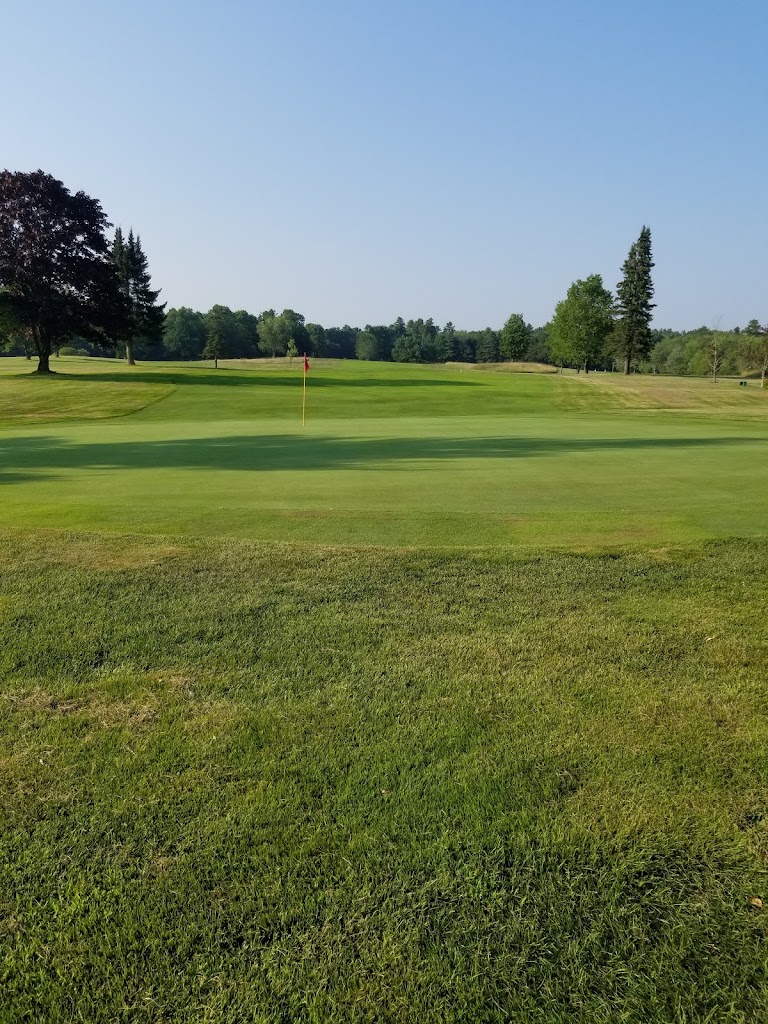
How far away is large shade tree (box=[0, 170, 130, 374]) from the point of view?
148ft

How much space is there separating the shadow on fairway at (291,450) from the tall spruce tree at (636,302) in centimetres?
6234

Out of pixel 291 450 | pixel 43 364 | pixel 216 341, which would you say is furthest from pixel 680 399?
pixel 216 341

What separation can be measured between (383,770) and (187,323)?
122 metres

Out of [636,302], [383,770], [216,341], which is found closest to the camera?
[383,770]

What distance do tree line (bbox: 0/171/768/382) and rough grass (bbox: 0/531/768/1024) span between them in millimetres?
47377

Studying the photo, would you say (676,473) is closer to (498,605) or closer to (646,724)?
(498,605)

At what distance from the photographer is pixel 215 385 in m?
44.0

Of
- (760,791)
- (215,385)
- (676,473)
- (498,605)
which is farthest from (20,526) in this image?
(215,385)

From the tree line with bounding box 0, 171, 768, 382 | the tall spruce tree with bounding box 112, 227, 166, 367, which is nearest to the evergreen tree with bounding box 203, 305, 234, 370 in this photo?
the tree line with bounding box 0, 171, 768, 382

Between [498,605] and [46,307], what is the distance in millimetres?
49437

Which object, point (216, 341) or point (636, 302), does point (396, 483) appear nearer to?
point (636, 302)

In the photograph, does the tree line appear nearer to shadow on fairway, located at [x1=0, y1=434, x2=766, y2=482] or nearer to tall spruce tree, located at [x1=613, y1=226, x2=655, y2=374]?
tall spruce tree, located at [x1=613, y1=226, x2=655, y2=374]

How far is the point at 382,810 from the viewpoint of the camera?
2.89 m

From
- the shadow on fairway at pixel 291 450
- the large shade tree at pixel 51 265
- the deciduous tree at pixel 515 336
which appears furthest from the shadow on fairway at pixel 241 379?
the deciduous tree at pixel 515 336
